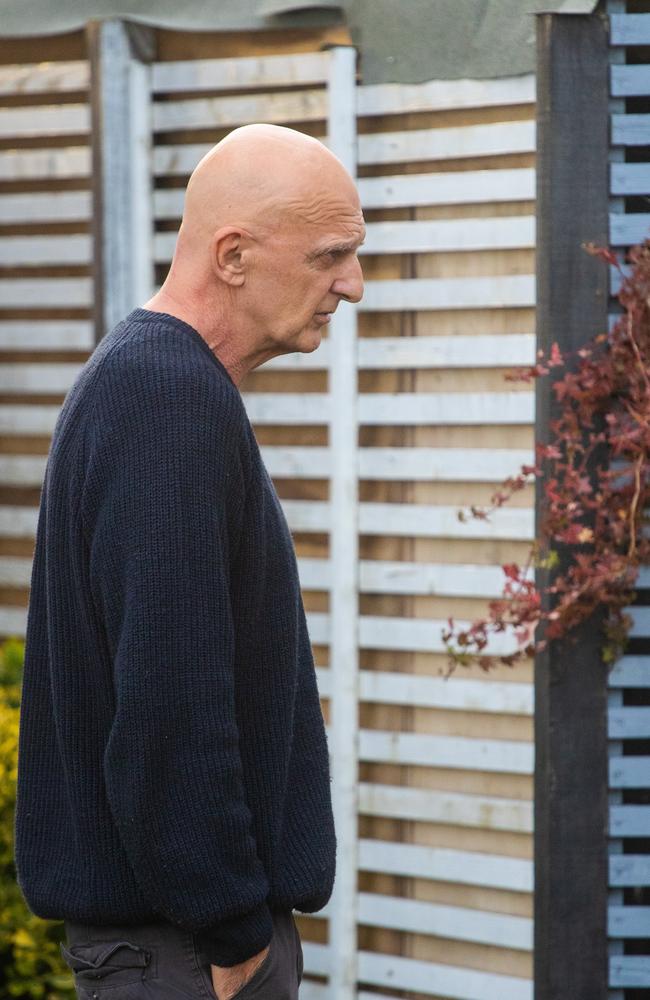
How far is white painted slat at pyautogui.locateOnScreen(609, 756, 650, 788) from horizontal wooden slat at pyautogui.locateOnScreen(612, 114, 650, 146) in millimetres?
1553

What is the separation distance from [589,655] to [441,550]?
65cm

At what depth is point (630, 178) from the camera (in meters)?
3.45

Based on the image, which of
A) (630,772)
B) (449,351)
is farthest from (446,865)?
(449,351)

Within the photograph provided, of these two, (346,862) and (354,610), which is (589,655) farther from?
(346,862)

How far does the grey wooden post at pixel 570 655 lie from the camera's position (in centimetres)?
346

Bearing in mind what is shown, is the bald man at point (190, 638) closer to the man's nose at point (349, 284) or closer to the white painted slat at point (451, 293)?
the man's nose at point (349, 284)

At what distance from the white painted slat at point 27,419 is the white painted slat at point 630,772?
2391 millimetres

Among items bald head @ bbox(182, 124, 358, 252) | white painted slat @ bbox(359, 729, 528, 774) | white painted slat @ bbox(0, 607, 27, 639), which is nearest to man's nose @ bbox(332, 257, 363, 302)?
bald head @ bbox(182, 124, 358, 252)

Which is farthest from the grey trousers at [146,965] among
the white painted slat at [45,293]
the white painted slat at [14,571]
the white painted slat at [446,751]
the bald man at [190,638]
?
the white painted slat at [45,293]

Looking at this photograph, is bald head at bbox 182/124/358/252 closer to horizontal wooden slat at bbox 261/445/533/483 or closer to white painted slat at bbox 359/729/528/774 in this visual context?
horizontal wooden slat at bbox 261/445/533/483

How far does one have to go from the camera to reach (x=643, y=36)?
3.44 m

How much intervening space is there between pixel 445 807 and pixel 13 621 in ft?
5.98

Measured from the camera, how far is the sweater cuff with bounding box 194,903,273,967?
182 centimetres

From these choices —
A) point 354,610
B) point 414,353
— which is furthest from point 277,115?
point 354,610
